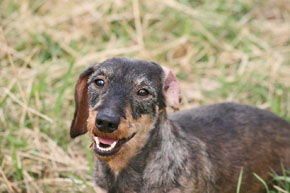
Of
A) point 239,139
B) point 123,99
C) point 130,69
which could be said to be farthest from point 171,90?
point 239,139

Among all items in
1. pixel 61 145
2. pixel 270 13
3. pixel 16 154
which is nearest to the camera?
pixel 16 154

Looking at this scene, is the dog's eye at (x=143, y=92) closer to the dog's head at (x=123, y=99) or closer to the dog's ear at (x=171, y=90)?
the dog's head at (x=123, y=99)

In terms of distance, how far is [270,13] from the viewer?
8.55 meters

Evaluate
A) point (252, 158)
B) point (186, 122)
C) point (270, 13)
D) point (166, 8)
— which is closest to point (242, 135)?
point (252, 158)

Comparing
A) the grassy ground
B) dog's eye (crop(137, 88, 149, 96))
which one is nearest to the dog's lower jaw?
dog's eye (crop(137, 88, 149, 96))

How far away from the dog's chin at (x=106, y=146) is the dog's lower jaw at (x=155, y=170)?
36cm

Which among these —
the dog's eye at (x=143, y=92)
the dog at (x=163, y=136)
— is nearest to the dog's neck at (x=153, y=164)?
the dog at (x=163, y=136)

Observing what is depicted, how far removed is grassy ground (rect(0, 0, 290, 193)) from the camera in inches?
205

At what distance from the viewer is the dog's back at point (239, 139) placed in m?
4.46

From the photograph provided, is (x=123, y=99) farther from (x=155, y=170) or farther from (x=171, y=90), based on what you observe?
(x=155, y=170)

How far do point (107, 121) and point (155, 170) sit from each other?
30.9 inches

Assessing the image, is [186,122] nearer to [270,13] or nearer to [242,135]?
[242,135]

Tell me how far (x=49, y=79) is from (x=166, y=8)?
2.58 metres

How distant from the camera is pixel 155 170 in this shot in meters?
3.95
